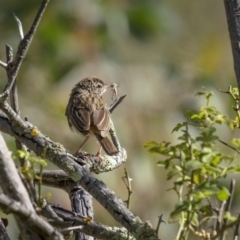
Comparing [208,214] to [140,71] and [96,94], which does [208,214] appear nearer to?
[96,94]

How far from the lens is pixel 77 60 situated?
268 inches

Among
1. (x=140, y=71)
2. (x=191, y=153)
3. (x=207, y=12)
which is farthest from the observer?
(x=207, y=12)

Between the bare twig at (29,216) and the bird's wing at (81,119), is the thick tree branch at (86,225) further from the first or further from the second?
the bird's wing at (81,119)

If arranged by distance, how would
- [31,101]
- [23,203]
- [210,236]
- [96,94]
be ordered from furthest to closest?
[31,101] → [96,94] → [210,236] → [23,203]

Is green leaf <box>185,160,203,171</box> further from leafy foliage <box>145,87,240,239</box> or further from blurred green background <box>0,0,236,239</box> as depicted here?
blurred green background <box>0,0,236,239</box>

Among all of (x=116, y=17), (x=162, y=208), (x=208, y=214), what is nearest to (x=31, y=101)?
(x=116, y=17)

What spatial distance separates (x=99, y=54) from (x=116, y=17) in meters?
0.44

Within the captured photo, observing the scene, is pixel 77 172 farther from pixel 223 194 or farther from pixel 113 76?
pixel 113 76

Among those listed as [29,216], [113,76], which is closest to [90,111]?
[113,76]

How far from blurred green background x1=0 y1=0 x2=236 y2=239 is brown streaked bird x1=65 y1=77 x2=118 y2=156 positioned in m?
0.30

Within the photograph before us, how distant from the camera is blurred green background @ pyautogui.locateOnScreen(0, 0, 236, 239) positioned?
6527 millimetres

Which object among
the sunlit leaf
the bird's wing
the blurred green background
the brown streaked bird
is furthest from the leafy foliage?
the blurred green background

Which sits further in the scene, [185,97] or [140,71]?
[140,71]

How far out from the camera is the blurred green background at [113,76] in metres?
6.53
